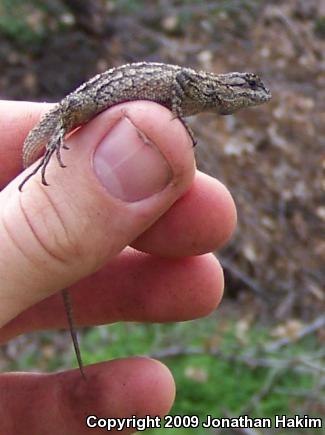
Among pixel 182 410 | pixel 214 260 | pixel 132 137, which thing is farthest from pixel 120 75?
pixel 182 410

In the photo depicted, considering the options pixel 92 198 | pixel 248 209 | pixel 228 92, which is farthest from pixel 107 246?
pixel 248 209

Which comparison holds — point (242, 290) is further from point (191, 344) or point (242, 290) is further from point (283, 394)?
point (283, 394)

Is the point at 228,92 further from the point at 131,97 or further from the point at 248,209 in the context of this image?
the point at 248,209

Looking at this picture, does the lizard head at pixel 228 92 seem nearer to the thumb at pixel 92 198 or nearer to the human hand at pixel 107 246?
the human hand at pixel 107 246

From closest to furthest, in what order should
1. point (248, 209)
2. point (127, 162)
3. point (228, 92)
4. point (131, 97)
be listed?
point (127, 162)
point (131, 97)
point (228, 92)
point (248, 209)

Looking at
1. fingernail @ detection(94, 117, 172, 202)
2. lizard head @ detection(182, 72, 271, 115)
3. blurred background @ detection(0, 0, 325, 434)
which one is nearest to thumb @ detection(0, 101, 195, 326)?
fingernail @ detection(94, 117, 172, 202)

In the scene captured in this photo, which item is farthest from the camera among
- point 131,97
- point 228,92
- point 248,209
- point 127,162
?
point 248,209

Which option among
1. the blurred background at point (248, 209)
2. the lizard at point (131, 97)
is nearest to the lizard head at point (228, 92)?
the lizard at point (131, 97)
